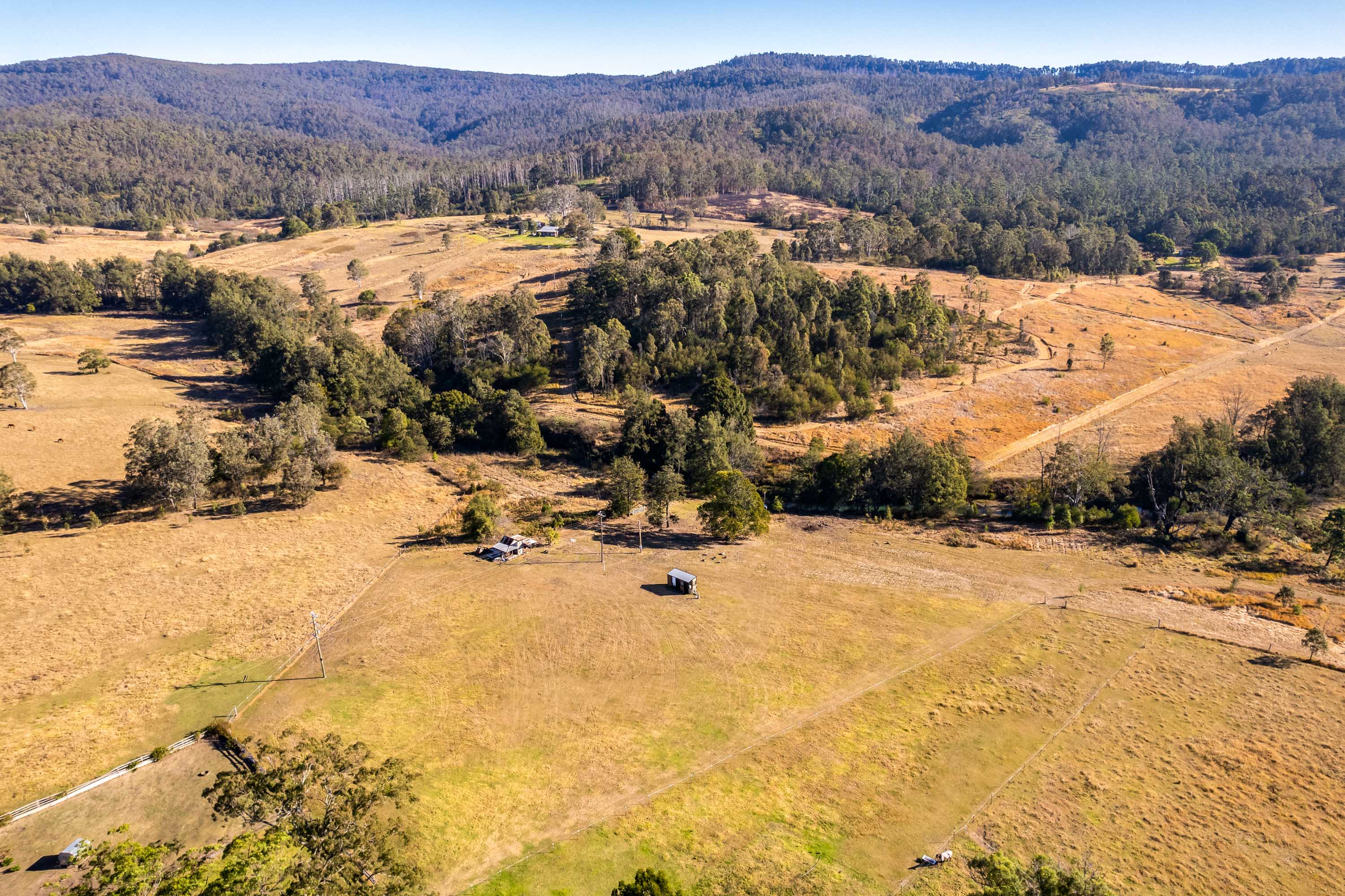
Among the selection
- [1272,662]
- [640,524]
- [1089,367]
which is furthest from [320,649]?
[1089,367]

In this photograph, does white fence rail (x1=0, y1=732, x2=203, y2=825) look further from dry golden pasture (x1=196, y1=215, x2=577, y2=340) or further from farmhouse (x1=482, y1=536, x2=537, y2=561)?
dry golden pasture (x1=196, y1=215, x2=577, y2=340)

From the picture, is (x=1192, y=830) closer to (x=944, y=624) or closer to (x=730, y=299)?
(x=944, y=624)

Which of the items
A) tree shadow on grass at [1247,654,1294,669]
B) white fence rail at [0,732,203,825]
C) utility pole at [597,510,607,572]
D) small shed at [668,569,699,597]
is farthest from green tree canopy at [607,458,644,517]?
tree shadow on grass at [1247,654,1294,669]

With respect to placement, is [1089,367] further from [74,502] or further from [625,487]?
[74,502]

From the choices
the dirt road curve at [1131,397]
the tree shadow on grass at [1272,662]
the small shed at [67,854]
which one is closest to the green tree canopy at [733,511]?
the dirt road curve at [1131,397]

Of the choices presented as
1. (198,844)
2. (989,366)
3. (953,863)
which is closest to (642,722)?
(953,863)

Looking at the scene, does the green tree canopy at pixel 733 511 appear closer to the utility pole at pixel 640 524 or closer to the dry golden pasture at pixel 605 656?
the dry golden pasture at pixel 605 656
